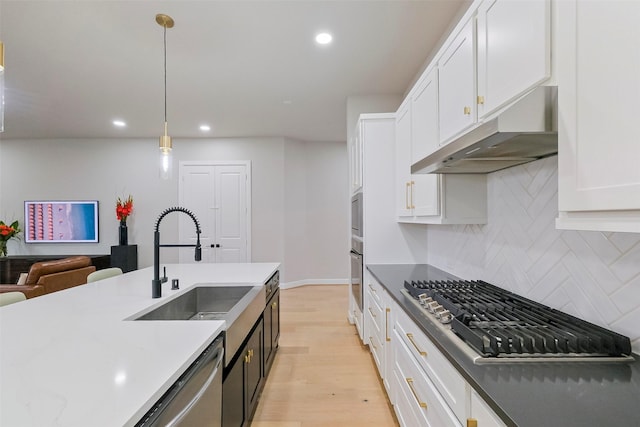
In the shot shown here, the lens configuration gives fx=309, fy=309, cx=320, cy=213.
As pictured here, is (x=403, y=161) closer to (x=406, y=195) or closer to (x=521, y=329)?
(x=406, y=195)

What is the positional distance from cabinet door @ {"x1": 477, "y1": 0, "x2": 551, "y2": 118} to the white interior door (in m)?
4.94

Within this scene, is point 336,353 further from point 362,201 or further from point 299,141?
point 299,141

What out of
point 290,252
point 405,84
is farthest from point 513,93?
point 290,252

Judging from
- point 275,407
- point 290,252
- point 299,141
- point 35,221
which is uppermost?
point 299,141

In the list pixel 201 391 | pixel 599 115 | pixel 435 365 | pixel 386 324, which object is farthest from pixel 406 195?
pixel 201 391

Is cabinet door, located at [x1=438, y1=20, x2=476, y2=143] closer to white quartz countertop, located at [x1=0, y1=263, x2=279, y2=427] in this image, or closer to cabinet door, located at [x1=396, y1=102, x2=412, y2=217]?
cabinet door, located at [x1=396, y1=102, x2=412, y2=217]

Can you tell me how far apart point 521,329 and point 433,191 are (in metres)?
1.13

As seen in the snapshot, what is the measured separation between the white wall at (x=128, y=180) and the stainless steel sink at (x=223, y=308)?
3688 millimetres

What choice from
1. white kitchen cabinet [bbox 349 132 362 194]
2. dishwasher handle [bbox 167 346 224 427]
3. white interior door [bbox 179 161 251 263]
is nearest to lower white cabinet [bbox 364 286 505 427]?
dishwasher handle [bbox 167 346 224 427]

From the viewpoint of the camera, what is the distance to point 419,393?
1.44 m

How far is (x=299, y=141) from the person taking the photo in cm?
620

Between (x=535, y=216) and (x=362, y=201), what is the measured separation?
1685mm

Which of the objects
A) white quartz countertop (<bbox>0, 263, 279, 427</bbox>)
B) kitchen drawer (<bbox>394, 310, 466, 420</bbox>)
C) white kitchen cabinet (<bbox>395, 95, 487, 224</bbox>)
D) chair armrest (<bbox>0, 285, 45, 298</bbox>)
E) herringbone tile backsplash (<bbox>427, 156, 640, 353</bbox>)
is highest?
white kitchen cabinet (<bbox>395, 95, 487, 224</bbox>)

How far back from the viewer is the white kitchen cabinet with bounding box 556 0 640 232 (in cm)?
71
